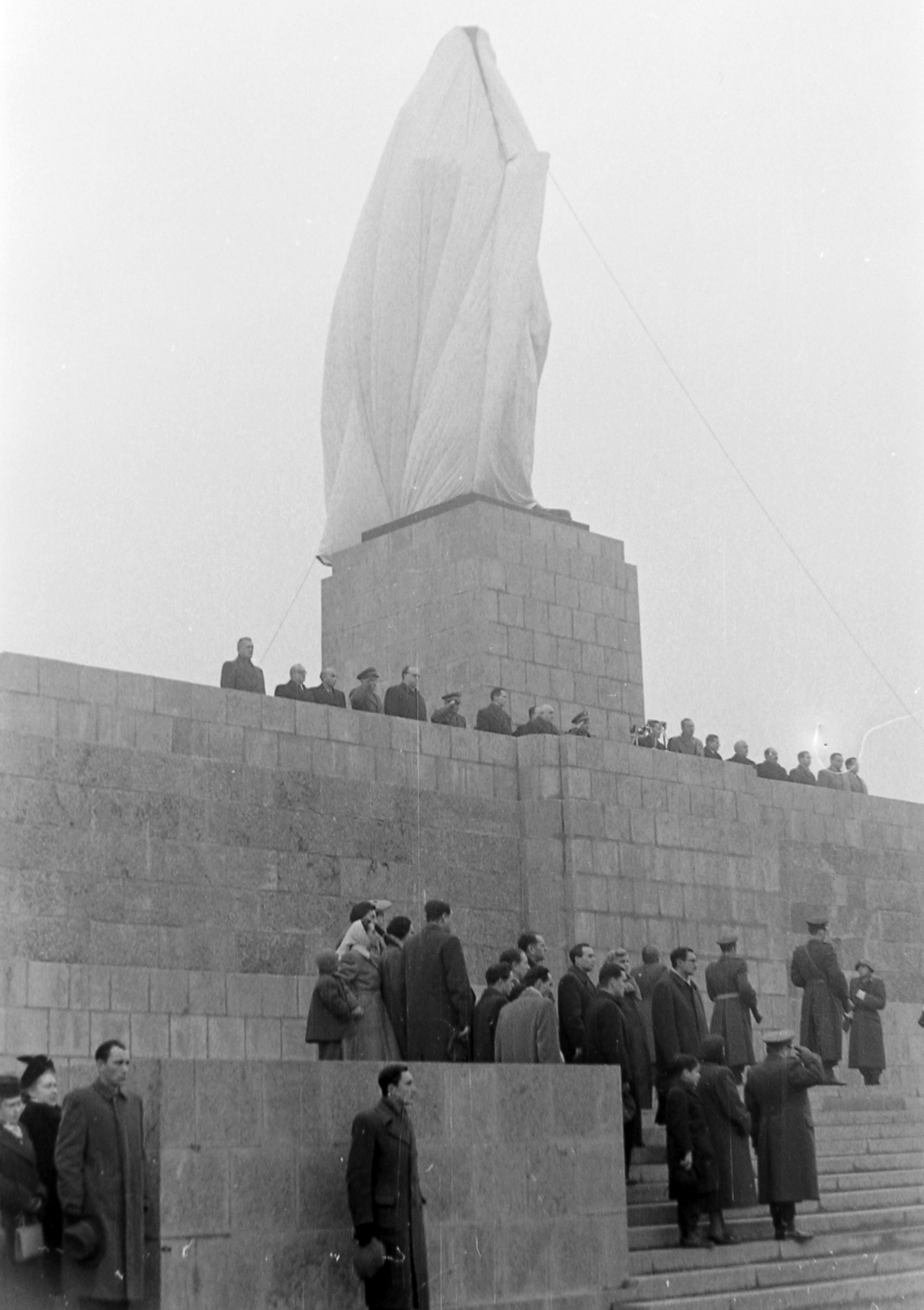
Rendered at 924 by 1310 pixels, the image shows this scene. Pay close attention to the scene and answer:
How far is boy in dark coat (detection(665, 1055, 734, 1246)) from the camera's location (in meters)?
9.45

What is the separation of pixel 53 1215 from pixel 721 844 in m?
8.97

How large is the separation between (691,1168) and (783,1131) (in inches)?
25.5

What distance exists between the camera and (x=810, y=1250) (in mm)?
9812

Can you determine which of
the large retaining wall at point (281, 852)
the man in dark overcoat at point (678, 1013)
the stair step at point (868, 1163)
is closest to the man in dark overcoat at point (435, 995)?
the man in dark overcoat at point (678, 1013)

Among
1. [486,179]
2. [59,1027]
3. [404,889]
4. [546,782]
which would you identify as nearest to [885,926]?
[546,782]

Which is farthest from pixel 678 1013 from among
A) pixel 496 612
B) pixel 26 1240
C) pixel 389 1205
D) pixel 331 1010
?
pixel 496 612

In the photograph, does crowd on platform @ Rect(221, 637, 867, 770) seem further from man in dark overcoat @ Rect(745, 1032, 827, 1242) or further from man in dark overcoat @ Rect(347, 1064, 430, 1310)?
man in dark overcoat @ Rect(347, 1064, 430, 1310)

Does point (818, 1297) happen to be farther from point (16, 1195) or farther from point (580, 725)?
point (580, 725)

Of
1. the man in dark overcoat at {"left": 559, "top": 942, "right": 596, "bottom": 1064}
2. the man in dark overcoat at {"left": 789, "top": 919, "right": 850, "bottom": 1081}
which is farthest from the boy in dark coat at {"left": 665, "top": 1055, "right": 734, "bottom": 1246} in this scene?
the man in dark overcoat at {"left": 789, "top": 919, "right": 850, "bottom": 1081}

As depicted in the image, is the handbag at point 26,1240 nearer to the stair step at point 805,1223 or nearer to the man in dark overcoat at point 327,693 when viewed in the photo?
the stair step at point 805,1223

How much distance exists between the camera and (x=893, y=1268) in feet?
32.2

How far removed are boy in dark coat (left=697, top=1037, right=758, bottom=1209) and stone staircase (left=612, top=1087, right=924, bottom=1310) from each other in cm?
22

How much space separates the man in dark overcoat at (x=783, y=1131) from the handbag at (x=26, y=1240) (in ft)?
14.4

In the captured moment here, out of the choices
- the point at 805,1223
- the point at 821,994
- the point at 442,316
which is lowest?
the point at 805,1223
